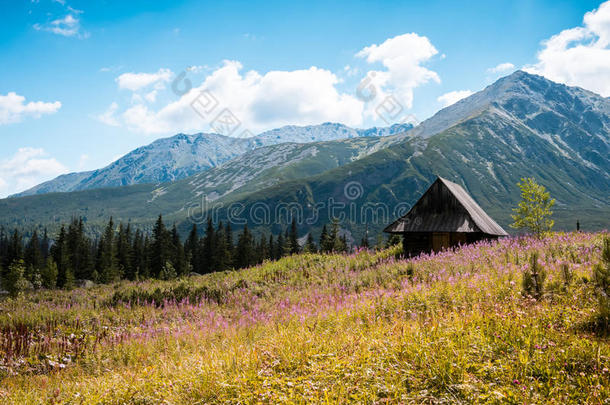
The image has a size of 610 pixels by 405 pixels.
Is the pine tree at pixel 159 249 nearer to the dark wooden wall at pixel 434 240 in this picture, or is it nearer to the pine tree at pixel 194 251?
the pine tree at pixel 194 251

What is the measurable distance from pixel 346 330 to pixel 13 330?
9.09 m

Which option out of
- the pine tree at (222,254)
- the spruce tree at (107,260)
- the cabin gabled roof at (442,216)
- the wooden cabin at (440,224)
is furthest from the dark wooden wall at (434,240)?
the pine tree at (222,254)

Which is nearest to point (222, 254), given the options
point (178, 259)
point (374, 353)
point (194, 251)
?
point (194, 251)

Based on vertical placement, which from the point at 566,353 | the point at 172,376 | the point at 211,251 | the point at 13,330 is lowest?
the point at 211,251

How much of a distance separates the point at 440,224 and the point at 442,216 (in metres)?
0.92

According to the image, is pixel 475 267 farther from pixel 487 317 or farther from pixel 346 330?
pixel 346 330

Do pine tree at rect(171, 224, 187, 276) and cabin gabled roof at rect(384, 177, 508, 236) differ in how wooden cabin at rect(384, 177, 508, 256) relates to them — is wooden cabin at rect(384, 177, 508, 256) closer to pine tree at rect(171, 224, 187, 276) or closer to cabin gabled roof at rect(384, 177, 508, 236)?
cabin gabled roof at rect(384, 177, 508, 236)

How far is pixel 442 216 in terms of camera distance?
865 inches

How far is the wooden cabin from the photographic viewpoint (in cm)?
2069

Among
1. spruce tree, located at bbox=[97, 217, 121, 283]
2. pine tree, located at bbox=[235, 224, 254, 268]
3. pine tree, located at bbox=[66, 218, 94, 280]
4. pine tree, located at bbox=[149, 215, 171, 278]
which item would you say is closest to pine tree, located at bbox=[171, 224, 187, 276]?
pine tree, located at bbox=[149, 215, 171, 278]

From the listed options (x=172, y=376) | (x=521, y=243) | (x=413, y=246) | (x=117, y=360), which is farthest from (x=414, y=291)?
(x=413, y=246)

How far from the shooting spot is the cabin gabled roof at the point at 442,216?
2052cm

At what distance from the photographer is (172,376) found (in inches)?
194

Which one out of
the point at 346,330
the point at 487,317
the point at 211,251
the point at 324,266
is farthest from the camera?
the point at 211,251
